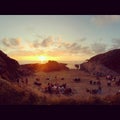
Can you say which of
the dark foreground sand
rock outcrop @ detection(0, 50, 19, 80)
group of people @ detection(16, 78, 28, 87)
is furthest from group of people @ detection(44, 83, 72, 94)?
rock outcrop @ detection(0, 50, 19, 80)

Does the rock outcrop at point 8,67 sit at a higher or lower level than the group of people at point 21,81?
higher

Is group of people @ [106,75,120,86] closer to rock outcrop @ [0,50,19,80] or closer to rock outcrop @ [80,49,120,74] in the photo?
rock outcrop @ [80,49,120,74]

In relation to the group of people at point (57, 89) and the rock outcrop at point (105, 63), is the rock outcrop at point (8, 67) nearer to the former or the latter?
the group of people at point (57, 89)

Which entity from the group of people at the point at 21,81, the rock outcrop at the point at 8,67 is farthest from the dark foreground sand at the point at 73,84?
the rock outcrop at the point at 8,67

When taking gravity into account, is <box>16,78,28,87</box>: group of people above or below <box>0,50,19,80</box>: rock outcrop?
below

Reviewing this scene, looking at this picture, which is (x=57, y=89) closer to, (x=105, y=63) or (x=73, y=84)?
(x=73, y=84)

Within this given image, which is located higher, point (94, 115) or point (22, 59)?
point (22, 59)
